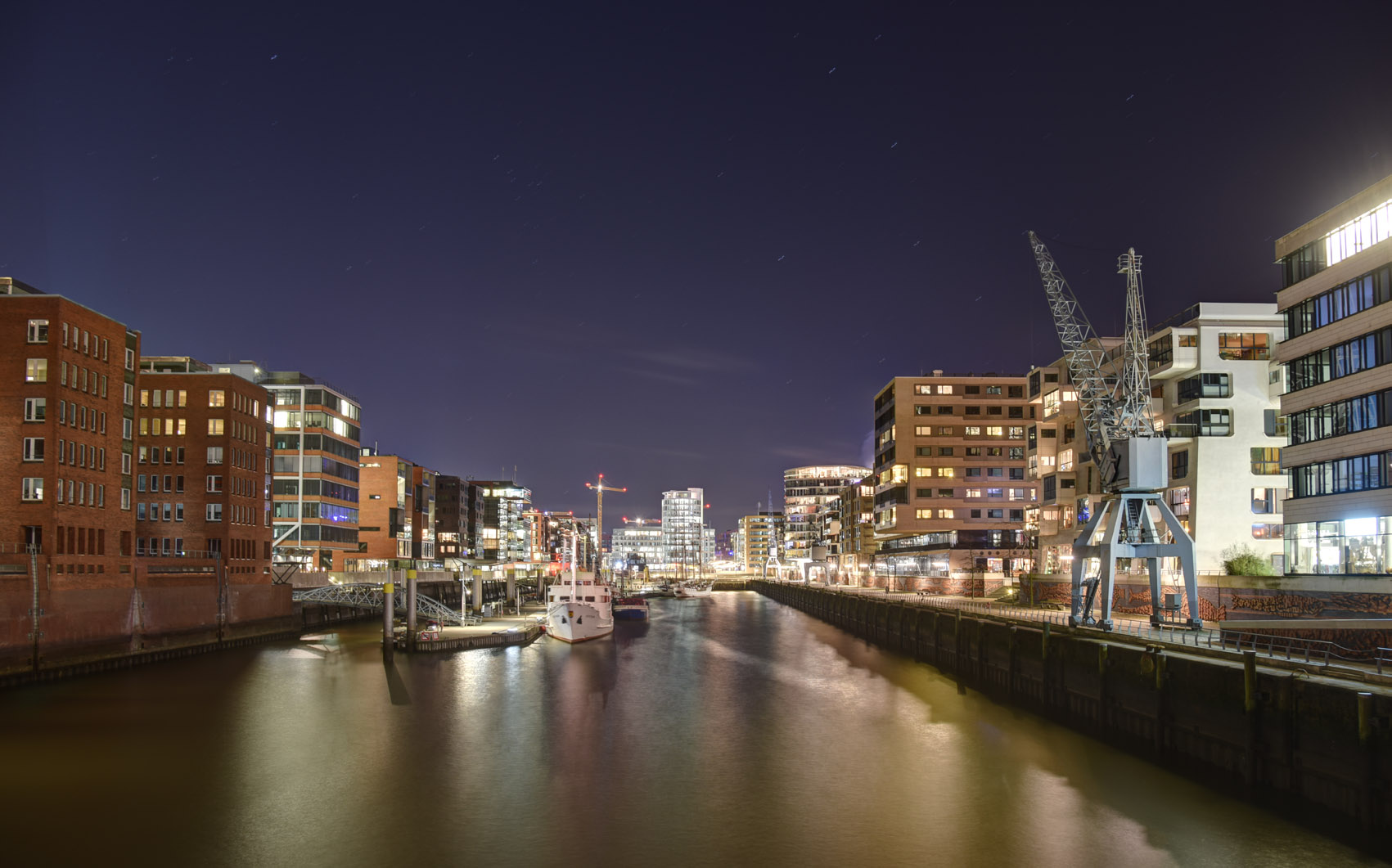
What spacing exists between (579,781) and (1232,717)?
80.9ft

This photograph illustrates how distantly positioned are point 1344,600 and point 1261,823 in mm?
32976

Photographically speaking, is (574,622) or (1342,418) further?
(574,622)

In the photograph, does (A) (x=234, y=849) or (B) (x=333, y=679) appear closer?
(A) (x=234, y=849)

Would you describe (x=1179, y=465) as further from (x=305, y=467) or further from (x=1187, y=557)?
(x=305, y=467)

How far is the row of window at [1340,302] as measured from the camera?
2397 inches

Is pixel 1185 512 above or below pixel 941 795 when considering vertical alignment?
above

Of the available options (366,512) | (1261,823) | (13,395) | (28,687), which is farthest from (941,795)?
(366,512)

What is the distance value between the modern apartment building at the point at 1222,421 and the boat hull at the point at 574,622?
54.4 m

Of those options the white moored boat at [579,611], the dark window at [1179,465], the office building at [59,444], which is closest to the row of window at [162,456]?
the office building at [59,444]

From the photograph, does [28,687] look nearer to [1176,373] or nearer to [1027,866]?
[1027,866]

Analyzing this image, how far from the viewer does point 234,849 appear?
31.6 m

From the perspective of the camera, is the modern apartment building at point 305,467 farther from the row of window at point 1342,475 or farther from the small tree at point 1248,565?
the row of window at point 1342,475

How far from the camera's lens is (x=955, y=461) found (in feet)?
529

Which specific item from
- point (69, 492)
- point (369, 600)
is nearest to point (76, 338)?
point (69, 492)
